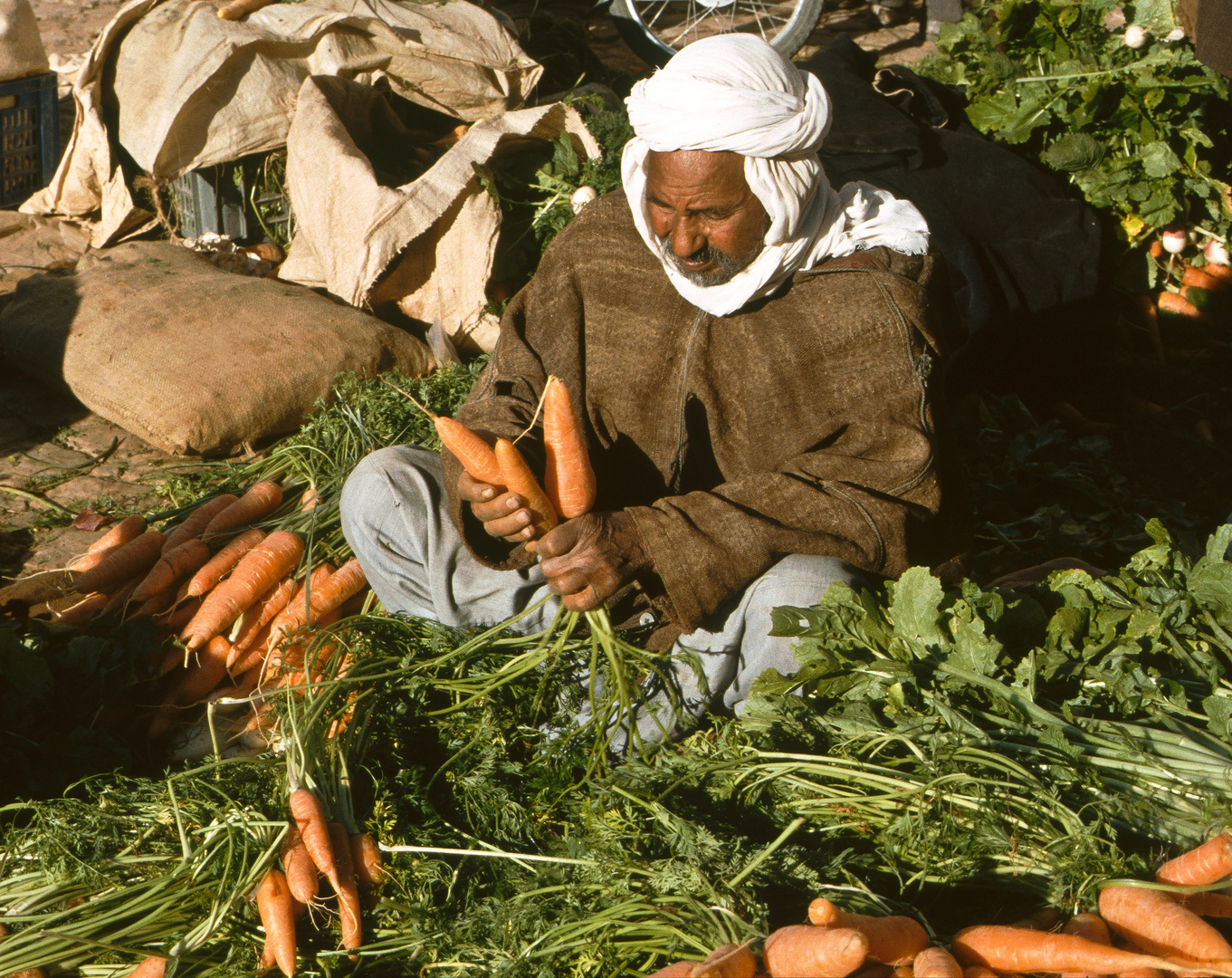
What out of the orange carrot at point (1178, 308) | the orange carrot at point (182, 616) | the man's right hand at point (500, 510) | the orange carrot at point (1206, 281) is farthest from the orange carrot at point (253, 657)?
the orange carrot at point (1206, 281)

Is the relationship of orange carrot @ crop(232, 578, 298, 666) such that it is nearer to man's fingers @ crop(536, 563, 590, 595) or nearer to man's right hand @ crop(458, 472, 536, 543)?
man's right hand @ crop(458, 472, 536, 543)

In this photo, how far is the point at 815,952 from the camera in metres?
1.54

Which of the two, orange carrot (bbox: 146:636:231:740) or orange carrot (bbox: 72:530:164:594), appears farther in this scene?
orange carrot (bbox: 72:530:164:594)

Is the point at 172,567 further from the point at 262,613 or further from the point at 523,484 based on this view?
the point at 523,484

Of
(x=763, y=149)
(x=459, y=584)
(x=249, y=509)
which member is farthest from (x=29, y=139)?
(x=763, y=149)

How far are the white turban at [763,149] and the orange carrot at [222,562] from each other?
151 cm

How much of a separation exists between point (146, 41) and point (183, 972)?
3867mm

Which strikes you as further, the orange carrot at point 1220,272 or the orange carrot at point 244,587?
the orange carrot at point 1220,272

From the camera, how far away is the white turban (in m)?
2.14

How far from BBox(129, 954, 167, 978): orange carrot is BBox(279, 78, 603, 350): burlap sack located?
2682 millimetres

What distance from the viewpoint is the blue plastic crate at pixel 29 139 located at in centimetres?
488

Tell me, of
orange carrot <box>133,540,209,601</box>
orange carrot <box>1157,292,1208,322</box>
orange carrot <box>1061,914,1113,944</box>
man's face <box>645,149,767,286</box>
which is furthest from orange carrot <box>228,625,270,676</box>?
orange carrot <box>1157,292,1208,322</box>

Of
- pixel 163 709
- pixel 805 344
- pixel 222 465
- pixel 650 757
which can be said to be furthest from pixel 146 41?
pixel 650 757

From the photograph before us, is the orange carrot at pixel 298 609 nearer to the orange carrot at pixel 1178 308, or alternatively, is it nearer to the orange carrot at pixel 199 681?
the orange carrot at pixel 199 681
